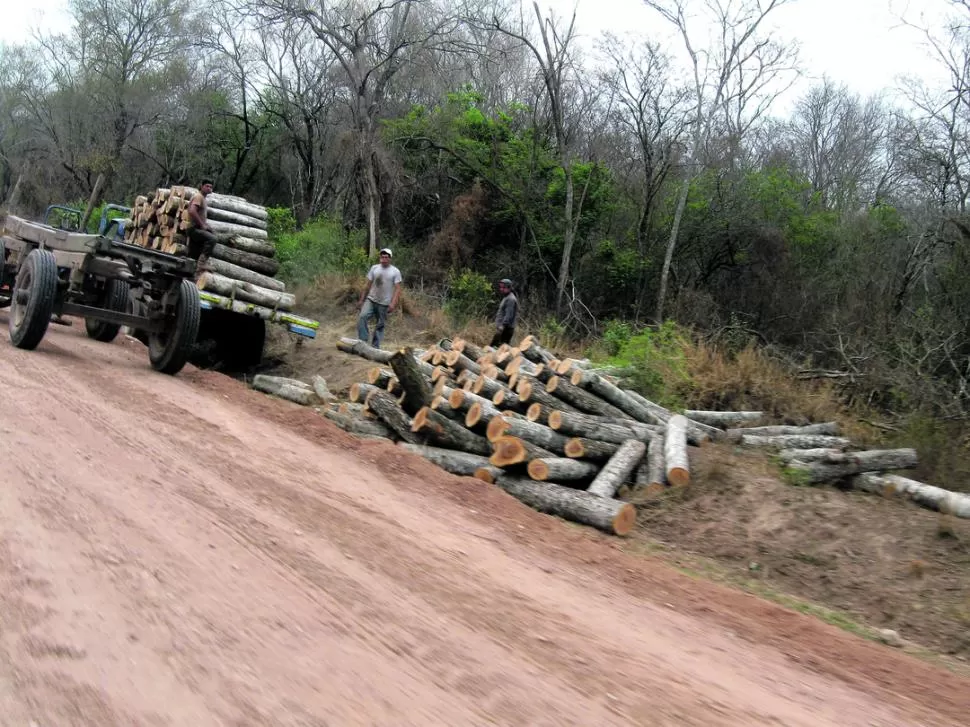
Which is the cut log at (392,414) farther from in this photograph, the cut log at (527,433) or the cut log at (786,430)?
the cut log at (786,430)

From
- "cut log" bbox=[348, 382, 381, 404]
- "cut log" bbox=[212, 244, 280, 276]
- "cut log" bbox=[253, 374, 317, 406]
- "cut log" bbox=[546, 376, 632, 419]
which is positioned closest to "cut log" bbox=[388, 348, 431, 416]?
"cut log" bbox=[348, 382, 381, 404]

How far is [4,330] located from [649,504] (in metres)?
9.22

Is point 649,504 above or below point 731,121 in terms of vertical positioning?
below

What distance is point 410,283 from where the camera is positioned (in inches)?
915

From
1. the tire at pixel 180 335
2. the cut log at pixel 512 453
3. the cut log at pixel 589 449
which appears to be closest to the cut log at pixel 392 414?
the cut log at pixel 512 453

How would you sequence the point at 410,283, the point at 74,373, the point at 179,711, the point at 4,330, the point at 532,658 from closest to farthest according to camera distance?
the point at 179,711 → the point at 532,658 → the point at 74,373 → the point at 4,330 → the point at 410,283

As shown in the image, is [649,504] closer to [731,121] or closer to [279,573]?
[279,573]

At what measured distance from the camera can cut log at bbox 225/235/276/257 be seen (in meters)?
14.9

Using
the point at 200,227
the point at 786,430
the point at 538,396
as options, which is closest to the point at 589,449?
the point at 538,396

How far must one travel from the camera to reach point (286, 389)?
11805 millimetres

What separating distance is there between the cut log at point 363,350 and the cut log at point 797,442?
6212mm

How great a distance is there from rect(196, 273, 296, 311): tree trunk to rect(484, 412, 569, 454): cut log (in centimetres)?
583

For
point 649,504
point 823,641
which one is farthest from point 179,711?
point 649,504

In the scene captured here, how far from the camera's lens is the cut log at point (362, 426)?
387 inches
